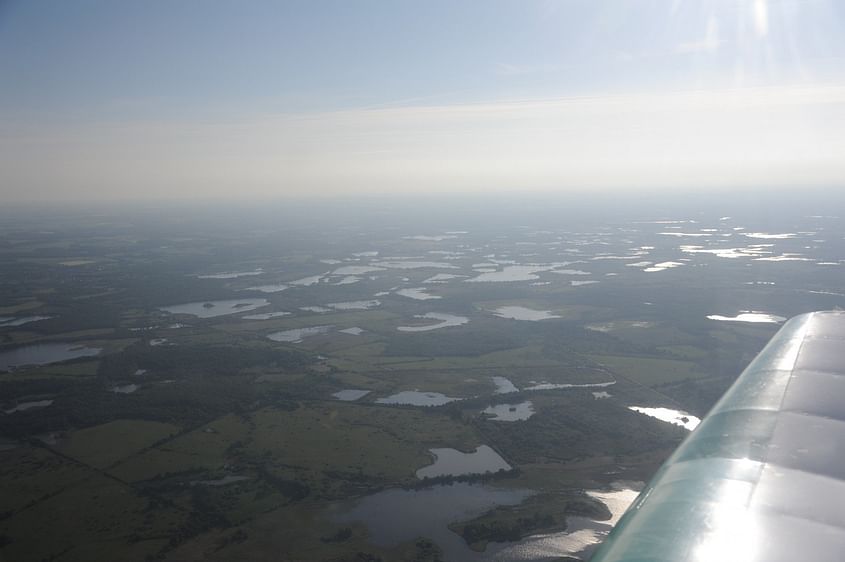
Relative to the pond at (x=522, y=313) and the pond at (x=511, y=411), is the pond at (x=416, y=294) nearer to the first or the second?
the pond at (x=522, y=313)

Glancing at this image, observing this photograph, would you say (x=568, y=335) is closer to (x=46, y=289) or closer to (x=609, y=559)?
(x=609, y=559)

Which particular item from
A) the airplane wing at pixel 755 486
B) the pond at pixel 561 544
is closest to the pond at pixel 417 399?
the pond at pixel 561 544

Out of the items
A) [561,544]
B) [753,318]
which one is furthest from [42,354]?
[753,318]

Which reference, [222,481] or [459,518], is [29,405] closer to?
[222,481]

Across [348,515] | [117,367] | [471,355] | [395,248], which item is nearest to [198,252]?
[395,248]

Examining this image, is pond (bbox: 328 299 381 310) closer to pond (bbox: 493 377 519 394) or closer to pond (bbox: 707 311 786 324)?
pond (bbox: 493 377 519 394)
